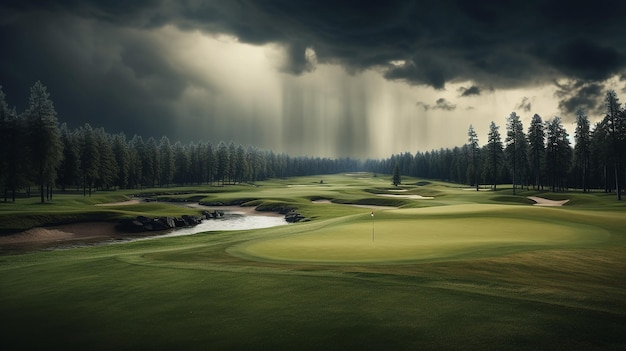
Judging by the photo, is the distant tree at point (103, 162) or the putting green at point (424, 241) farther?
the distant tree at point (103, 162)

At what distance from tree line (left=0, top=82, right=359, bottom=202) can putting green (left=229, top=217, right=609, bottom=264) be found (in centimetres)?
5885

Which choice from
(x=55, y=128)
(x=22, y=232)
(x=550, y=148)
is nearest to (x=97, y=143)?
(x=55, y=128)

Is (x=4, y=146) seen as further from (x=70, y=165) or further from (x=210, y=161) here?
(x=210, y=161)

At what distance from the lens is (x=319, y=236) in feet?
87.9

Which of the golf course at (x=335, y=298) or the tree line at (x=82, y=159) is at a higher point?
the tree line at (x=82, y=159)

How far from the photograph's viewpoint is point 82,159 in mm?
88812

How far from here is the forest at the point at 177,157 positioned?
63281 mm

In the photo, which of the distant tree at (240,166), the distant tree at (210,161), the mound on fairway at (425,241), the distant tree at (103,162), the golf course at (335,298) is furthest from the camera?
the distant tree at (240,166)

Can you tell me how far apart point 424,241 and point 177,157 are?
13346cm

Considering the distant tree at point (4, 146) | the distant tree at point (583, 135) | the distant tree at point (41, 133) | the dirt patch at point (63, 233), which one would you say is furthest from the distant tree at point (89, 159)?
the distant tree at point (583, 135)

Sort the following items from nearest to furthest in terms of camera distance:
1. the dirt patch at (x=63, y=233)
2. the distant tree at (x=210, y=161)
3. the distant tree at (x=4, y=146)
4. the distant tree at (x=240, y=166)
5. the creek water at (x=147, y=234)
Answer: the creek water at (x=147, y=234) < the dirt patch at (x=63, y=233) < the distant tree at (x=4, y=146) < the distant tree at (x=210, y=161) < the distant tree at (x=240, y=166)

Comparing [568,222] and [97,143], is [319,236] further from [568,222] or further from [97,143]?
[97,143]

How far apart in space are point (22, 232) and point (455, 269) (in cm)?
4675

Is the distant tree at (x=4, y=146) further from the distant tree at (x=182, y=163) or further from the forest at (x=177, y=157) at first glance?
the distant tree at (x=182, y=163)
